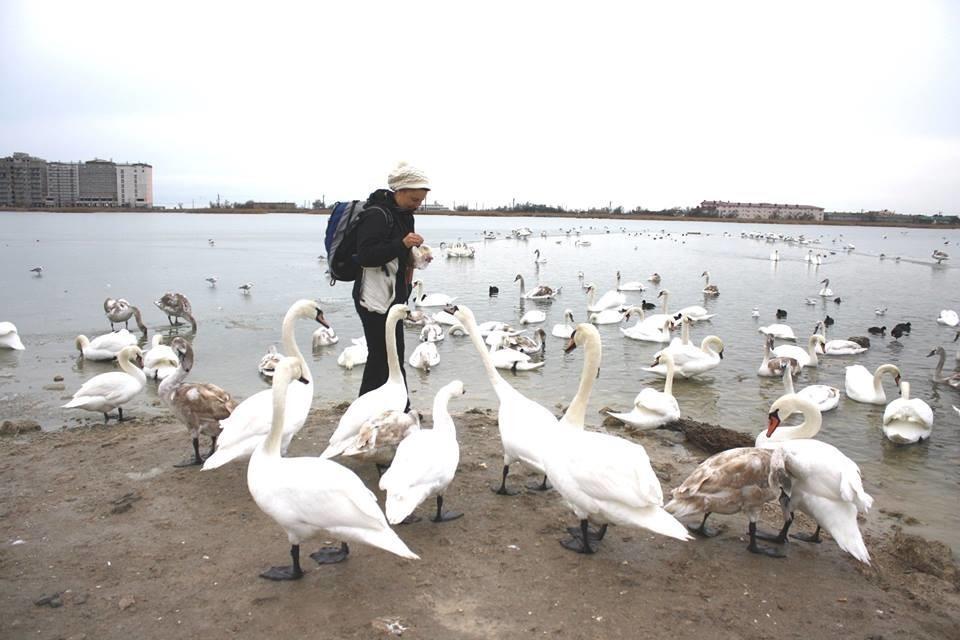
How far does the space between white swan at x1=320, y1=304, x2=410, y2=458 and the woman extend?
5.1 inches

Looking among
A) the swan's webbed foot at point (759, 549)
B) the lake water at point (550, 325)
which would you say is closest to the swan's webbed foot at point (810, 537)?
the swan's webbed foot at point (759, 549)

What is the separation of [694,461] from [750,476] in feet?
7.30

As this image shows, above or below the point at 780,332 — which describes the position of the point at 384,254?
above

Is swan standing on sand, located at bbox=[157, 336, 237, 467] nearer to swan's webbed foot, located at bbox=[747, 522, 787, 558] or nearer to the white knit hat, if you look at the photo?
the white knit hat

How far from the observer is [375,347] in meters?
5.91

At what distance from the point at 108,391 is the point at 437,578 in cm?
553

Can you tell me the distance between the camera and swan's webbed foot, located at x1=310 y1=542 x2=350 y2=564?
13.5 feet

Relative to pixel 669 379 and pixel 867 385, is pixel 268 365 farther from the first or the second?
pixel 867 385

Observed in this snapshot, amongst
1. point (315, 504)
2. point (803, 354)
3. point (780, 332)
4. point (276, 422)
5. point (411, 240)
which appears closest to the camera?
point (315, 504)

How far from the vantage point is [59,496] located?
5109mm

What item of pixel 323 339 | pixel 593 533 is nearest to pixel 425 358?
pixel 323 339

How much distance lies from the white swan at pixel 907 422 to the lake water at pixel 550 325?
184 mm

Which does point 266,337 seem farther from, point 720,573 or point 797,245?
point 797,245

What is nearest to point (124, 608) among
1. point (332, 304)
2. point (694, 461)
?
point (694, 461)
